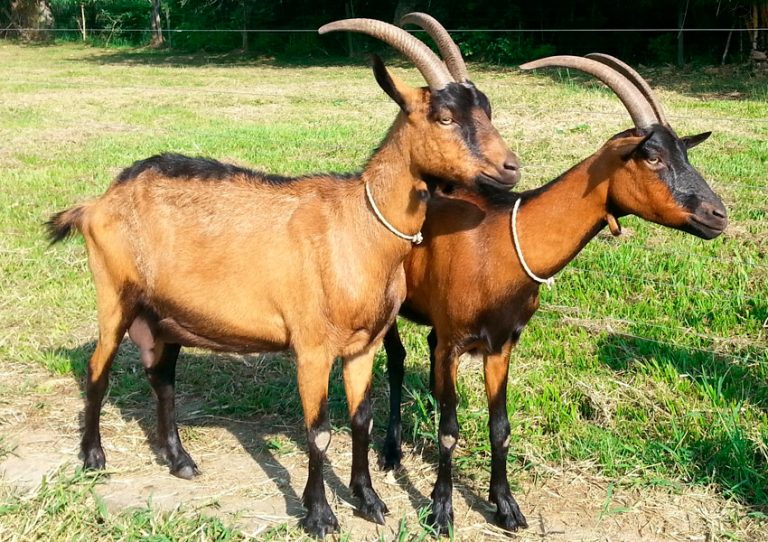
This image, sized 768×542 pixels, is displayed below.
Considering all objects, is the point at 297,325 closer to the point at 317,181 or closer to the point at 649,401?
the point at 317,181

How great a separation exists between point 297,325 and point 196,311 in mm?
574

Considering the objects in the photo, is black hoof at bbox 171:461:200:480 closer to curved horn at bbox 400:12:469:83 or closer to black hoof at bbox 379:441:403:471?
black hoof at bbox 379:441:403:471

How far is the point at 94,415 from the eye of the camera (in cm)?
429

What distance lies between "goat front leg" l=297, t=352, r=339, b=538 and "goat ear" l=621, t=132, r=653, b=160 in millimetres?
1548

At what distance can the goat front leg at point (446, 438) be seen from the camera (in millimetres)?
3869

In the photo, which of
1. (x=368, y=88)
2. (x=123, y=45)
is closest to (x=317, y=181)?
(x=368, y=88)

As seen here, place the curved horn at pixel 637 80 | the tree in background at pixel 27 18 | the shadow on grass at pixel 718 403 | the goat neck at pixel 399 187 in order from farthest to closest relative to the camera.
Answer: the tree in background at pixel 27 18
the shadow on grass at pixel 718 403
the curved horn at pixel 637 80
the goat neck at pixel 399 187

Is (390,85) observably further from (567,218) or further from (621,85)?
(621,85)

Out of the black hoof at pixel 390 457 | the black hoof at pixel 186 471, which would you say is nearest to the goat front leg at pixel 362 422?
the black hoof at pixel 390 457

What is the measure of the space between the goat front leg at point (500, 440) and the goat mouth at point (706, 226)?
962 millimetres

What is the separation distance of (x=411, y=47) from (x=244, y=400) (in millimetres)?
2502

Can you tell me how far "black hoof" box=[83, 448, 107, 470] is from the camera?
4.27 metres

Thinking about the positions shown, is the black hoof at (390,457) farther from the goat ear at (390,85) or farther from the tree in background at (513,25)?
the tree in background at (513,25)

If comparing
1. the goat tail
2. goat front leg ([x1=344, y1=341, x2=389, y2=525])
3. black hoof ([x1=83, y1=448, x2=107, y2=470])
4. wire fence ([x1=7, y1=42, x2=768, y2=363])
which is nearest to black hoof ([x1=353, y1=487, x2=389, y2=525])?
goat front leg ([x1=344, y1=341, x2=389, y2=525])
